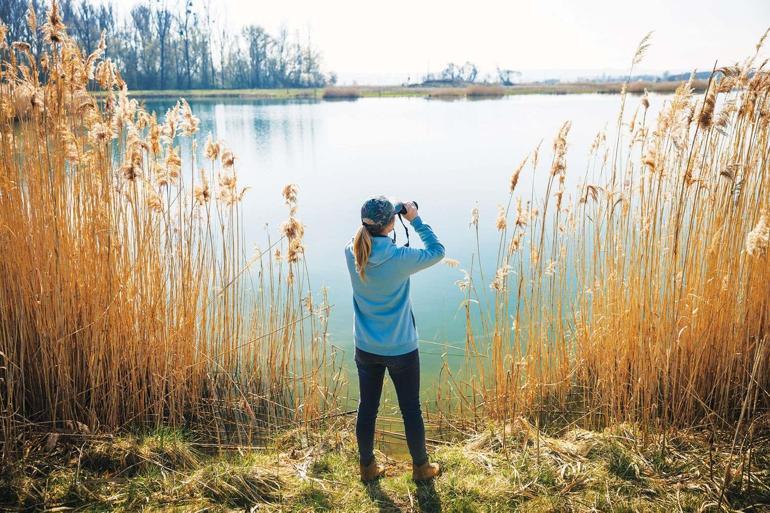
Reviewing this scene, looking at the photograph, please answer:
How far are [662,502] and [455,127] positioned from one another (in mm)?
19853

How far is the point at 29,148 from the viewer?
10.4 feet

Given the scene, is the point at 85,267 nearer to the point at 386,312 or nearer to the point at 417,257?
the point at 386,312

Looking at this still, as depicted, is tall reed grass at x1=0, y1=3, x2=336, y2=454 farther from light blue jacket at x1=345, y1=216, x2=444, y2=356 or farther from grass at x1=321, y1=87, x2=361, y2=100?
grass at x1=321, y1=87, x2=361, y2=100

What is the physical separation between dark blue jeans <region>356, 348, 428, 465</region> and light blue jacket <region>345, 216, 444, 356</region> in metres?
0.06

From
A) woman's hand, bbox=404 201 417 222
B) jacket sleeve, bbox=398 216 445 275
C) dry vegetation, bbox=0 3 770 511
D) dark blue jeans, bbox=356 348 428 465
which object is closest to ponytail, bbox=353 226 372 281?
jacket sleeve, bbox=398 216 445 275

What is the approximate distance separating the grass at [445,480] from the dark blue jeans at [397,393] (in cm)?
22

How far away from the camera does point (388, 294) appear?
2.80m

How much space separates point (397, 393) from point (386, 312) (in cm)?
43

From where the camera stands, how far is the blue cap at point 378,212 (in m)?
2.71

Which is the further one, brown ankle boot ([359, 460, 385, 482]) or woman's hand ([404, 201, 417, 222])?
brown ankle boot ([359, 460, 385, 482])

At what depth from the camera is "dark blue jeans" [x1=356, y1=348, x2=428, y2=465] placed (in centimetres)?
286

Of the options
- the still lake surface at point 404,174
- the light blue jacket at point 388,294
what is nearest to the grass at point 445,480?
the light blue jacket at point 388,294

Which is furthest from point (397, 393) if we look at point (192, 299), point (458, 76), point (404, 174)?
point (458, 76)

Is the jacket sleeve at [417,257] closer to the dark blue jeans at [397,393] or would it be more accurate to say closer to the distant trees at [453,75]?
the dark blue jeans at [397,393]
